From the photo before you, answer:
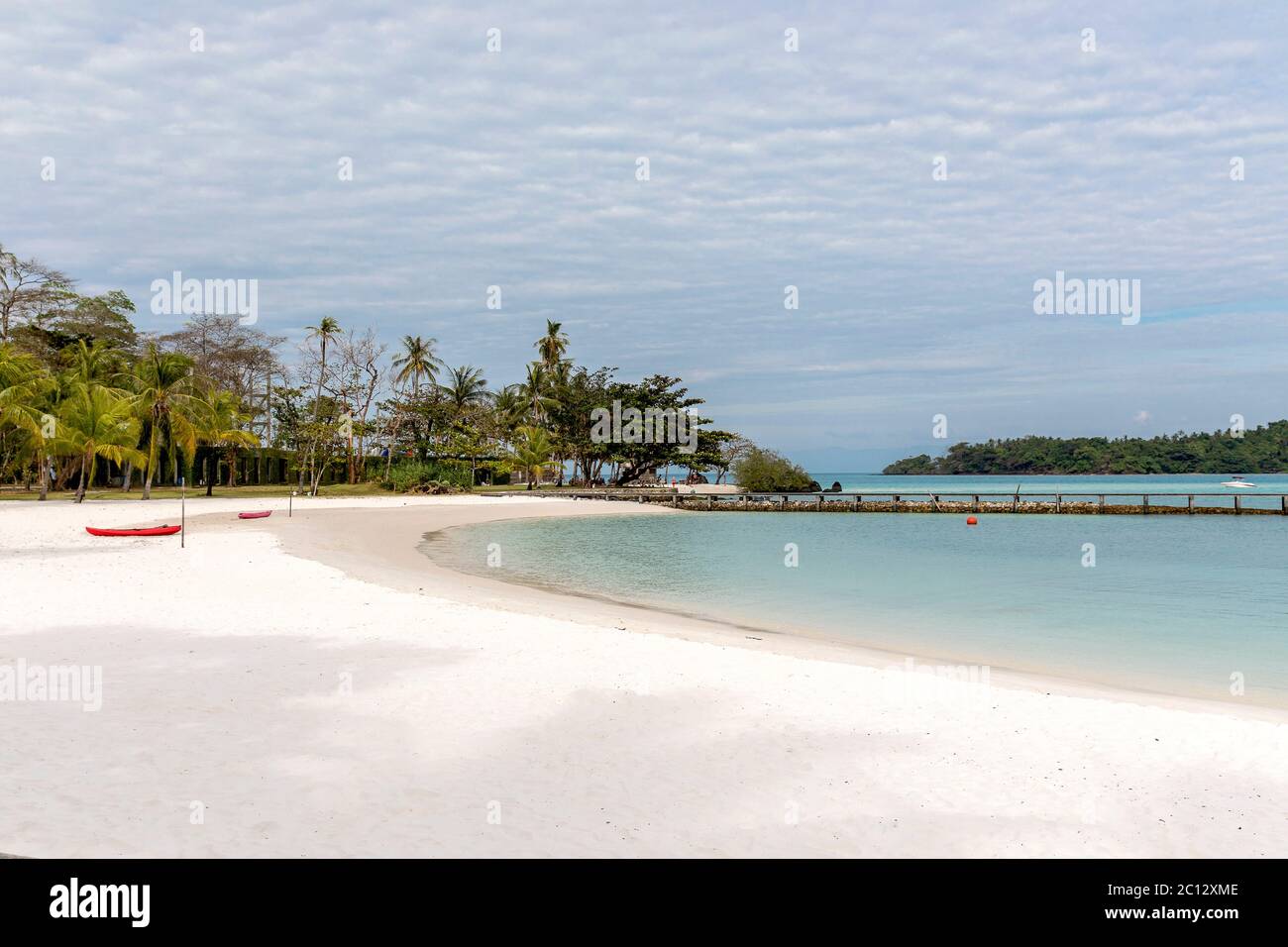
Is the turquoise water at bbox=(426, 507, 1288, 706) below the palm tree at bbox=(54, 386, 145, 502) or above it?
below

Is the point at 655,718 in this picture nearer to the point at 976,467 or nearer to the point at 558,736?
the point at 558,736

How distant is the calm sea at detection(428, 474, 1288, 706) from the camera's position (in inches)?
495

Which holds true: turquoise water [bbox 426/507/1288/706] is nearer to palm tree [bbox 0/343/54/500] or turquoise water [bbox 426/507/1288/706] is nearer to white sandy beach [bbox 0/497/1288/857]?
white sandy beach [bbox 0/497/1288/857]

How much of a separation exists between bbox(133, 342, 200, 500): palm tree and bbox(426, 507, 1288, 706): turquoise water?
16406 millimetres

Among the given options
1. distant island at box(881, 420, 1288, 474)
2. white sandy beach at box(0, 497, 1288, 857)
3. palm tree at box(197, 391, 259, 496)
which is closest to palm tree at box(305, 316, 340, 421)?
palm tree at box(197, 391, 259, 496)

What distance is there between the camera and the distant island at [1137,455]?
458 ft

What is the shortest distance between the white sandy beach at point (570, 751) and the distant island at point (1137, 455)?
159 metres

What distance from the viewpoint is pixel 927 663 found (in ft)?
35.3

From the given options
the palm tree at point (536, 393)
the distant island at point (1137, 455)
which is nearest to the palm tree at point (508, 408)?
the palm tree at point (536, 393)
